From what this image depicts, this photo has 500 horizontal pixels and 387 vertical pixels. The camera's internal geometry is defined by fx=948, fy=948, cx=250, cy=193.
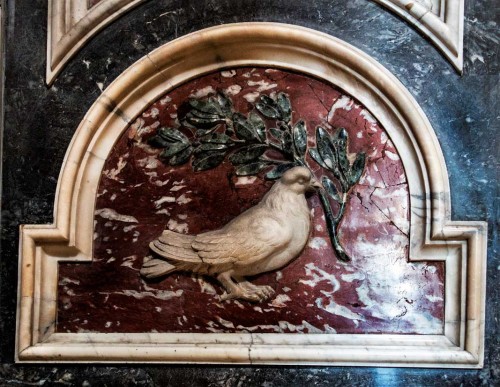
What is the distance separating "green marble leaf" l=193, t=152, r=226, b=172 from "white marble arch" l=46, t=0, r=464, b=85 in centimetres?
64

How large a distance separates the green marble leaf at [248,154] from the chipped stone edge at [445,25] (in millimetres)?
754

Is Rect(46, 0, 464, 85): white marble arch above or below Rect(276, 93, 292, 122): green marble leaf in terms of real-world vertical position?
above

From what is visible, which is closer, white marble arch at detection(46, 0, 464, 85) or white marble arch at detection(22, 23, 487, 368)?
white marble arch at detection(22, 23, 487, 368)

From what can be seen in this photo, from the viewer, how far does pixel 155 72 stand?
3.64 m

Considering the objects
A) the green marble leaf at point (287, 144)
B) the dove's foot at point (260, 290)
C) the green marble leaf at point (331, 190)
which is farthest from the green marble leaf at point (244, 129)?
the dove's foot at point (260, 290)

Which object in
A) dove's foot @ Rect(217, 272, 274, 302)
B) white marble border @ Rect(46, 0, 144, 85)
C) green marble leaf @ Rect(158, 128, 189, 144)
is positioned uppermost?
white marble border @ Rect(46, 0, 144, 85)

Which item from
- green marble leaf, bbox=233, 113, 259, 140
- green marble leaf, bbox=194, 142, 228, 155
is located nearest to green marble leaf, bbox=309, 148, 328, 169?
green marble leaf, bbox=233, 113, 259, 140

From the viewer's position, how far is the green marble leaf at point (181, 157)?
3.64m

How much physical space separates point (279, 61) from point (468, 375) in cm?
137

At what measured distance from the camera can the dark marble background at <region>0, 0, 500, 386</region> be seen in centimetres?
351

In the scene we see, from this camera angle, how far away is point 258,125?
11.9ft

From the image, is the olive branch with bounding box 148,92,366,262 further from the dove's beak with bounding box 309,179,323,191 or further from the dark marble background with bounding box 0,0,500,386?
the dark marble background with bounding box 0,0,500,386

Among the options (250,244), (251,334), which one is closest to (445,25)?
(250,244)

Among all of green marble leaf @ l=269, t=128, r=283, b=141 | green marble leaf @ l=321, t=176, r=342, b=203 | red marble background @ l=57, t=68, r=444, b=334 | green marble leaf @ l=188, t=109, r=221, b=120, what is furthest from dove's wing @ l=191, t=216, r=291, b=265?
green marble leaf @ l=188, t=109, r=221, b=120
